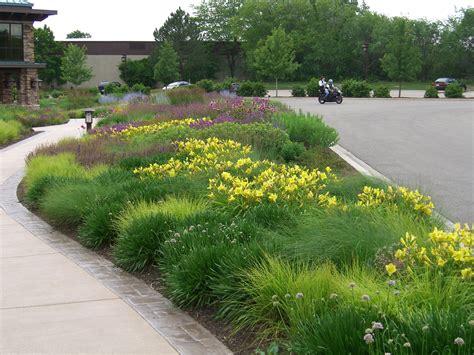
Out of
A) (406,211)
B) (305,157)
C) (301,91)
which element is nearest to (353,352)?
(406,211)

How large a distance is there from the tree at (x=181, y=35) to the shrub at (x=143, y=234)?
75.4m

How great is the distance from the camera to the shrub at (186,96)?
906 inches

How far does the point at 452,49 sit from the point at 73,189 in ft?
237

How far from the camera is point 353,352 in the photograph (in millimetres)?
3408

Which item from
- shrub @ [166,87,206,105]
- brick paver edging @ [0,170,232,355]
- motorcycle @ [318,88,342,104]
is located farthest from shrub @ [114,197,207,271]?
motorcycle @ [318,88,342,104]

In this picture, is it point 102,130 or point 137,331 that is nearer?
point 137,331

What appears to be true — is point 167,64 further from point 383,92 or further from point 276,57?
point 383,92

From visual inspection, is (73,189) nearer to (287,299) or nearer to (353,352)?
(287,299)

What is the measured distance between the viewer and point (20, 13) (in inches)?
1695

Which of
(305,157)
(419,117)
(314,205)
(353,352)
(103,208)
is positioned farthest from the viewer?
(419,117)

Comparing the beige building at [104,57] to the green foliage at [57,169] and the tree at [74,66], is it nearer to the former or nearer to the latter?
the tree at [74,66]

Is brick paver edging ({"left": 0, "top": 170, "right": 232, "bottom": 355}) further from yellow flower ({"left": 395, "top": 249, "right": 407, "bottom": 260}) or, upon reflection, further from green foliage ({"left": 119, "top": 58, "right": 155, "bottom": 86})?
green foliage ({"left": 119, "top": 58, "right": 155, "bottom": 86})

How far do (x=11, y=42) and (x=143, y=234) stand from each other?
4084 centimetres

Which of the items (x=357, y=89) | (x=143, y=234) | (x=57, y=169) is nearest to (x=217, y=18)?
(x=357, y=89)
